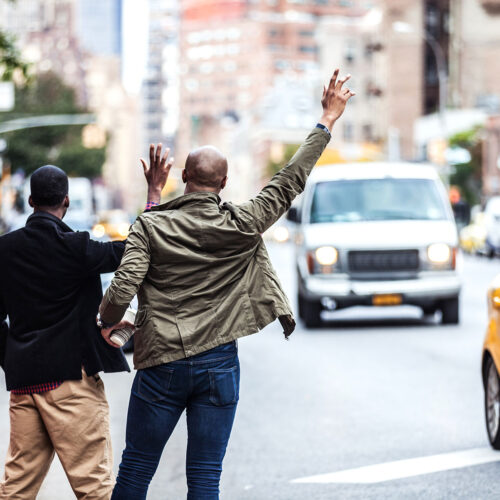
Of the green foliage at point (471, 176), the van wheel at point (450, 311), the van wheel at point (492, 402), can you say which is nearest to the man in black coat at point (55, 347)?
the van wheel at point (492, 402)

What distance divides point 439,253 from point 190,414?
39.3ft

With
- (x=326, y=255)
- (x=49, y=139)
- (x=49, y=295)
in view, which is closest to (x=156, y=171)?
(x=49, y=295)

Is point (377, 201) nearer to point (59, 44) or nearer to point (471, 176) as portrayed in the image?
point (471, 176)

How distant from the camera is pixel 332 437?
26.9 ft

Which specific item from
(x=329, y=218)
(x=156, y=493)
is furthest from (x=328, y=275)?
(x=156, y=493)

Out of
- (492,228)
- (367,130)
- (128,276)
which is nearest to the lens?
(128,276)

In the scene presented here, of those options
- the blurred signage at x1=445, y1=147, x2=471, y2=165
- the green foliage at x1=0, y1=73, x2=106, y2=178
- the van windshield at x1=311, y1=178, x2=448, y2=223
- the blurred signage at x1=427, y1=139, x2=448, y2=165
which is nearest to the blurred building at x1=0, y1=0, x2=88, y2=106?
the green foliage at x1=0, y1=73, x2=106, y2=178

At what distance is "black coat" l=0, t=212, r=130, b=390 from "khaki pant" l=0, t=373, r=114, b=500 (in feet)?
0.28

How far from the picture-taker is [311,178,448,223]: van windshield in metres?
16.5

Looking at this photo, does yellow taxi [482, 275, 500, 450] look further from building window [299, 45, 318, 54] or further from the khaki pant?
building window [299, 45, 318, 54]

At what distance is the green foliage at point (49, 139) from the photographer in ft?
239

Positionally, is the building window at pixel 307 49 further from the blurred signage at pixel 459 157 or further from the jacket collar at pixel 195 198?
the jacket collar at pixel 195 198

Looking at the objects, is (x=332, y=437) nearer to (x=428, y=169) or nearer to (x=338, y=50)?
(x=428, y=169)

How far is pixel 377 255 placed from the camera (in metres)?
16.1
